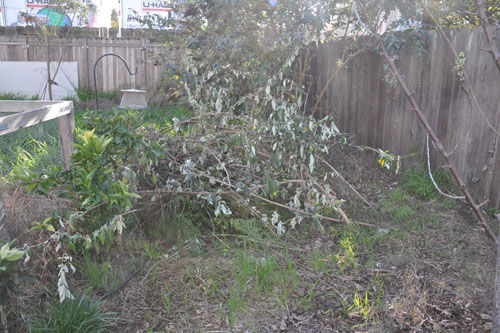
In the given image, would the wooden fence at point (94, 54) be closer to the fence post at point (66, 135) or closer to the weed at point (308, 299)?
the fence post at point (66, 135)

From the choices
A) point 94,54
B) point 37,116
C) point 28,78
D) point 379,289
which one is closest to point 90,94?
point 94,54

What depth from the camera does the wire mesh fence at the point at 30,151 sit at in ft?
14.6

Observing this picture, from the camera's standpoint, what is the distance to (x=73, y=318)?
2.37m

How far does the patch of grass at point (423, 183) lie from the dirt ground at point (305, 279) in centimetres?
51

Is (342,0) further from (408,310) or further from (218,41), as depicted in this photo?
(408,310)

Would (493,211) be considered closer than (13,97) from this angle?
Yes

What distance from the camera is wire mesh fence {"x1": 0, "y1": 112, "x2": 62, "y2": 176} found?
176 inches

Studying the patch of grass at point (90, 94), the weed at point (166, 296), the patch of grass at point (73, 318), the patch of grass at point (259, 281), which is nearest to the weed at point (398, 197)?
the patch of grass at point (259, 281)

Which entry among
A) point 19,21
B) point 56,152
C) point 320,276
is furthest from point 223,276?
point 19,21

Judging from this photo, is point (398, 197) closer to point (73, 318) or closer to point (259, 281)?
point (259, 281)

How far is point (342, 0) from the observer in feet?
15.5

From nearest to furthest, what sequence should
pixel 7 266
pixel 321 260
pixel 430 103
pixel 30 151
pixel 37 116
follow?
pixel 7 266, pixel 37 116, pixel 321 260, pixel 430 103, pixel 30 151

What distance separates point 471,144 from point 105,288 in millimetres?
3493

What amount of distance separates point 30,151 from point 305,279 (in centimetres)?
382
